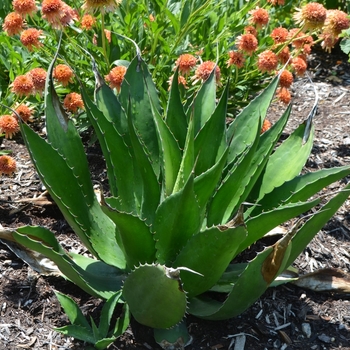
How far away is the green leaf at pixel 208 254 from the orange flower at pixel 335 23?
160cm

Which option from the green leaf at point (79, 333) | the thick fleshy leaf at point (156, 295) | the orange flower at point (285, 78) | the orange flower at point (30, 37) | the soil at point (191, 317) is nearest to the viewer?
the thick fleshy leaf at point (156, 295)

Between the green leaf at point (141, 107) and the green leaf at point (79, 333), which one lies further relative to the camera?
the green leaf at point (141, 107)

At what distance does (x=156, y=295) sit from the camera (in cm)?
171

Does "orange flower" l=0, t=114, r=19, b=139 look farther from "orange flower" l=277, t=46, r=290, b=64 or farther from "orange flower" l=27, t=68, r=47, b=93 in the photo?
"orange flower" l=277, t=46, r=290, b=64

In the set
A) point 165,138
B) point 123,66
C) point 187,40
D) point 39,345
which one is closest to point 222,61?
point 187,40

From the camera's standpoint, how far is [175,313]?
179cm

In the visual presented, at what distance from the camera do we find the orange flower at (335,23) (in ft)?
9.53

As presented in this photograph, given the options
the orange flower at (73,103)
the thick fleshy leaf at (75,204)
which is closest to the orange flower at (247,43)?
the orange flower at (73,103)

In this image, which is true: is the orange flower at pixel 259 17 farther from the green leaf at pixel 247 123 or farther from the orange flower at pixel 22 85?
the orange flower at pixel 22 85

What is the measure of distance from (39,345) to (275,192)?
101 cm

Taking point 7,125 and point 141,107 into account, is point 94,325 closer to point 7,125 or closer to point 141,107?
point 141,107

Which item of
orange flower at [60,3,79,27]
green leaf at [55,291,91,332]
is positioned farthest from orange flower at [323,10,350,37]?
green leaf at [55,291,91,332]

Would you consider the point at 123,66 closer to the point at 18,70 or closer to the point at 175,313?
the point at 18,70

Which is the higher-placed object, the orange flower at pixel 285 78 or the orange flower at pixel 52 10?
the orange flower at pixel 52 10
